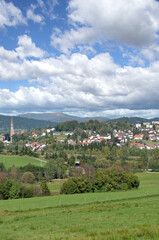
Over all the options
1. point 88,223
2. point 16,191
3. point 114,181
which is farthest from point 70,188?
point 88,223

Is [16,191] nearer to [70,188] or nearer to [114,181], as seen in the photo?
[70,188]

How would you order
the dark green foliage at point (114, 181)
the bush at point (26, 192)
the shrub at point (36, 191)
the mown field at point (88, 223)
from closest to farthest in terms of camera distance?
the mown field at point (88, 223) < the bush at point (26, 192) < the shrub at point (36, 191) < the dark green foliage at point (114, 181)

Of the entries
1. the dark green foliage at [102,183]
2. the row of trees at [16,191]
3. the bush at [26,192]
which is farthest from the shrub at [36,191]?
the dark green foliage at [102,183]

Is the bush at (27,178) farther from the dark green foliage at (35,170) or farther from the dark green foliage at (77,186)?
the dark green foliage at (77,186)

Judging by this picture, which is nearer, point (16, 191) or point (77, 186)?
point (16, 191)

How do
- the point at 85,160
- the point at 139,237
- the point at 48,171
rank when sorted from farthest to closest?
the point at 85,160 < the point at 48,171 < the point at 139,237

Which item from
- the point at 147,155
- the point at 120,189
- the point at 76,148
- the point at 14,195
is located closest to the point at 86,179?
the point at 120,189

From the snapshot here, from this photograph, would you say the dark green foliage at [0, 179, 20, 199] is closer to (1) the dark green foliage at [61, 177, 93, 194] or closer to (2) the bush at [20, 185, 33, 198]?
(2) the bush at [20, 185, 33, 198]

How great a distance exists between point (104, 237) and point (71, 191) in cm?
3937

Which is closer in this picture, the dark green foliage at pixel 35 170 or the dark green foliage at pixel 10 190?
the dark green foliage at pixel 10 190

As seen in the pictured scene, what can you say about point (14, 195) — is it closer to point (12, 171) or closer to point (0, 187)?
point (0, 187)

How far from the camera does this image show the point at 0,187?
45531 mm

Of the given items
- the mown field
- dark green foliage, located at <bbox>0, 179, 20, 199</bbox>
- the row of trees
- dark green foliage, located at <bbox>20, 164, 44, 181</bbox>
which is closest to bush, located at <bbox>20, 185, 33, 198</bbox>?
the row of trees

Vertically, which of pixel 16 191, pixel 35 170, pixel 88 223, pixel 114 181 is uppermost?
pixel 88 223
